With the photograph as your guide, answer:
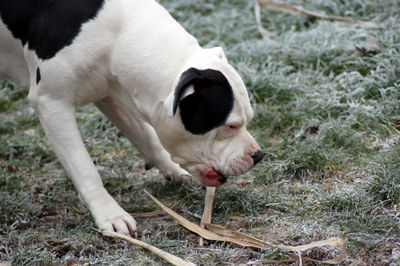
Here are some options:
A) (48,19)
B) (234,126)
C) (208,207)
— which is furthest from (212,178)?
(48,19)

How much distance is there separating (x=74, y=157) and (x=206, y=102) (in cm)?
96

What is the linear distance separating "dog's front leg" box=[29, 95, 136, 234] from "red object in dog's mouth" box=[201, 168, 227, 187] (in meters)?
0.51

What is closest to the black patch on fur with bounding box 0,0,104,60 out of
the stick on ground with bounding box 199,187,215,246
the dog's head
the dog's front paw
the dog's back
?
the dog's back

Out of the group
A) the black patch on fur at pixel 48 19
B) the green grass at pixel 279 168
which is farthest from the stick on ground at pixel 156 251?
the black patch on fur at pixel 48 19

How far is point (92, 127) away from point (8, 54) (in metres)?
1.63

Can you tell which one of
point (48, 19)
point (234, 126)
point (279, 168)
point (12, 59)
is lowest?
point (279, 168)

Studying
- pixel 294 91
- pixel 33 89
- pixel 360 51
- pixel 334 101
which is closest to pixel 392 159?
pixel 334 101

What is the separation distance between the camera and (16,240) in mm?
3332

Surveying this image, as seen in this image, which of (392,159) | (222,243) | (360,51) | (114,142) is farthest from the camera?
(360,51)

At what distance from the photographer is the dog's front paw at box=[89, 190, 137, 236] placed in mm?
3354

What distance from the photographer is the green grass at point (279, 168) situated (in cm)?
313

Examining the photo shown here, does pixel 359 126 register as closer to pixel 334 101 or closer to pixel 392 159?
pixel 334 101

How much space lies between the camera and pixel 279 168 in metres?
3.92

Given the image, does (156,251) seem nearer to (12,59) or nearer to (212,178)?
(212,178)
